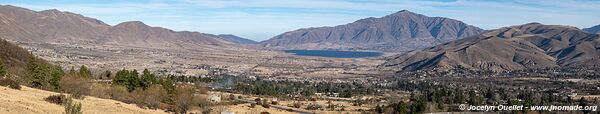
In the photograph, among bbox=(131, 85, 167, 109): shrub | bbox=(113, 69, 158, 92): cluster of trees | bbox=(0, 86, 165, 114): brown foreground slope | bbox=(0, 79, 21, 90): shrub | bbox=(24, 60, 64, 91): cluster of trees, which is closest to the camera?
bbox=(0, 86, 165, 114): brown foreground slope

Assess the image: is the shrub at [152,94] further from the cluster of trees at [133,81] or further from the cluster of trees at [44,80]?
the cluster of trees at [44,80]

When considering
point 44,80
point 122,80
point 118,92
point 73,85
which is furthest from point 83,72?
point 73,85

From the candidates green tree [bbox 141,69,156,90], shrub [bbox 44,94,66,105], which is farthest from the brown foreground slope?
green tree [bbox 141,69,156,90]

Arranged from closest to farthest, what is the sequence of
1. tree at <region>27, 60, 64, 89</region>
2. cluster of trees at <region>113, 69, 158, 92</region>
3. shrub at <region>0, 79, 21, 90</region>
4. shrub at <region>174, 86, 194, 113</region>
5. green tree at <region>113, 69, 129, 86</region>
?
1. shrub at <region>0, 79, 21, 90</region>
2. shrub at <region>174, 86, 194, 113</region>
3. tree at <region>27, 60, 64, 89</region>
4. cluster of trees at <region>113, 69, 158, 92</region>
5. green tree at <region>113, 69, 129, 86</region>

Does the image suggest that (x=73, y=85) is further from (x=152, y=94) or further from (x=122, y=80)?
(x=122, y=80)

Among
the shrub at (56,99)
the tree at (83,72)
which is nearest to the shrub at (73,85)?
the tree at (83,72)

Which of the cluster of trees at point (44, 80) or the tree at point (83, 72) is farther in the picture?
the tree at point (83, 72)

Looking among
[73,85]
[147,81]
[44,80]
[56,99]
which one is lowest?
[147,81]

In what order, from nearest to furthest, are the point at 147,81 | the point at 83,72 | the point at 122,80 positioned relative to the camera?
the point at 122,80 → the point at 147,81 → the point at 83,72

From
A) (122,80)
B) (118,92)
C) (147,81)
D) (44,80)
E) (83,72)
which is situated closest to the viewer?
(44,80)

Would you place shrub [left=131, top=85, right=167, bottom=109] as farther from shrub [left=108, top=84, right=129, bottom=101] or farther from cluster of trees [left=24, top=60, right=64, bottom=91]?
cluster of trees [left=24, top=60, right=64, bottom=91]

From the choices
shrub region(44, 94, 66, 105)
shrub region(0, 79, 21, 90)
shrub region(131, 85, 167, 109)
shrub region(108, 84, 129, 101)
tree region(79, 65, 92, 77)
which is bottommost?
shrub region(131, 85, 167, 109)
